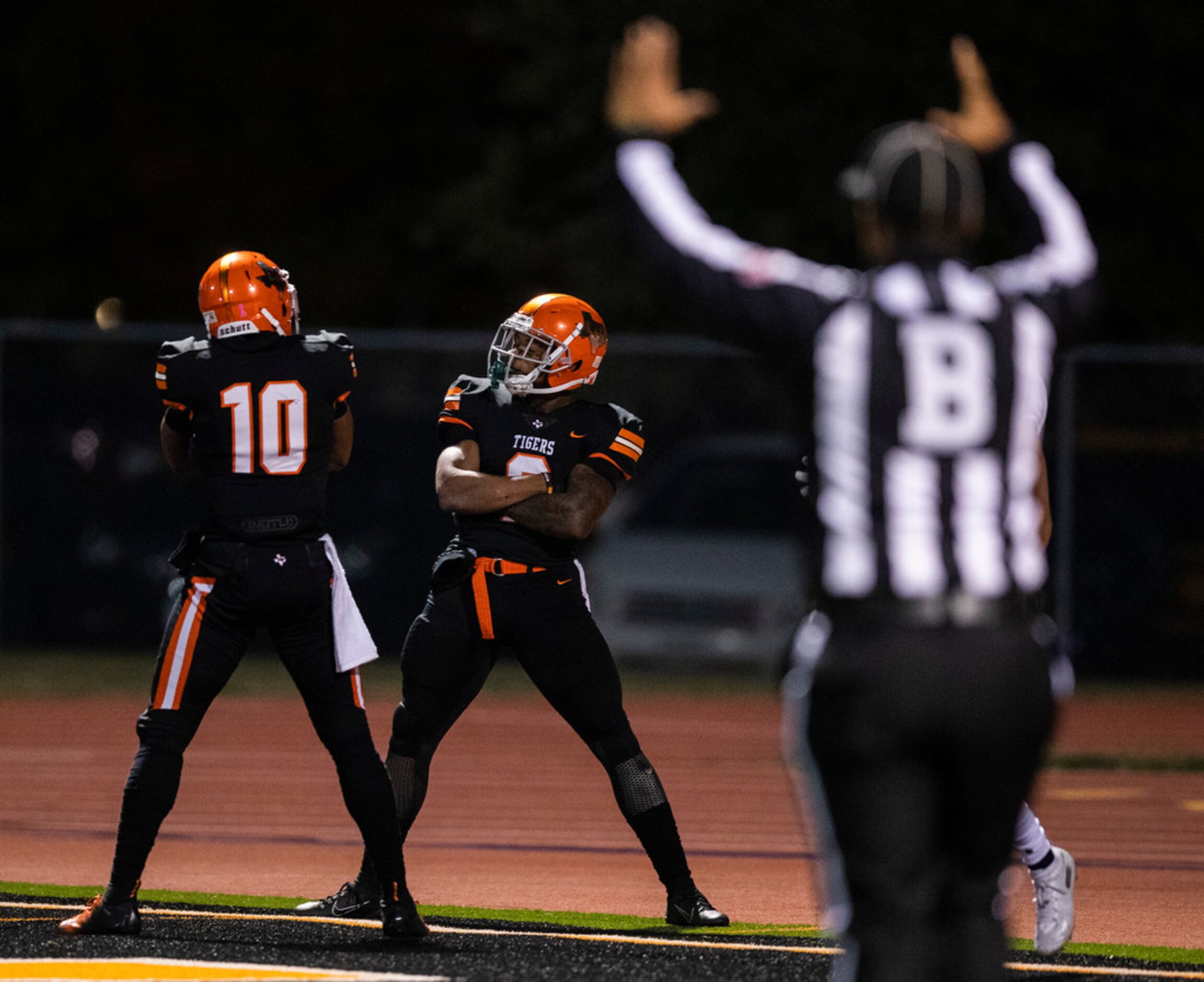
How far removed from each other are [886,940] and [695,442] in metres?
15.6

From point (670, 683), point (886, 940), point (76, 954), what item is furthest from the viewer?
point (670, 683)

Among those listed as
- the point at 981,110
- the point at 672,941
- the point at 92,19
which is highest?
the point at 92,19

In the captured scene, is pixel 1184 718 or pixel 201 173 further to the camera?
pixel 201 173

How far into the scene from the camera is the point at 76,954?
6.71 m

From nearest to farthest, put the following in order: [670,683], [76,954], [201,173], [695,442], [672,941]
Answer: [76,954]
[672,941]
[670,683]
[695,442]
[201,173]

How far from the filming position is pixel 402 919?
7.07 metres

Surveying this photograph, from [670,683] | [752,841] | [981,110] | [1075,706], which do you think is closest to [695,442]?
[670,683]

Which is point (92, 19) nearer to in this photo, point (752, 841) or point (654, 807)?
point (752, 841)

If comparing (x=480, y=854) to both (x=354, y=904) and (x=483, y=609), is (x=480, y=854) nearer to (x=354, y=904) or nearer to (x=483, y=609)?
(x=354, y=904)

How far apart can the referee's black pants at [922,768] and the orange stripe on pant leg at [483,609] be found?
3.32 metres

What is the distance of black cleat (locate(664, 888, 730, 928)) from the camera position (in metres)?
7.53

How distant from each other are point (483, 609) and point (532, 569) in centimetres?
21

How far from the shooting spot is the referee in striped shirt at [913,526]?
4.04m

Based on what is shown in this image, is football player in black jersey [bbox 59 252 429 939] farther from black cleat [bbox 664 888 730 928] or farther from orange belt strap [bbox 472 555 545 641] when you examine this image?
black cleat [bbox 664 888 730 928]
